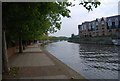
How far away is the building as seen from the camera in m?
98.8

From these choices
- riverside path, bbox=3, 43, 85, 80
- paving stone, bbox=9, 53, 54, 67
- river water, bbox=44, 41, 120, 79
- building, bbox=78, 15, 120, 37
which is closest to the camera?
riverside path, bbox=3, 43, 85, 80

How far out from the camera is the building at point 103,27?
98.8 meters

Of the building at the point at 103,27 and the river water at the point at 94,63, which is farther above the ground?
the building at the point at 103,27

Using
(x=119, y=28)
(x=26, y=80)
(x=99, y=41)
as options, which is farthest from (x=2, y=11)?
(x=119, y=28)

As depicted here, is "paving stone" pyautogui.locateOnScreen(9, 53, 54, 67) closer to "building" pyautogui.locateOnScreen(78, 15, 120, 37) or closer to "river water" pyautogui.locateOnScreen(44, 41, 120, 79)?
"river water" pyautogui.locateOnScreen(44, 41, 120, 79)

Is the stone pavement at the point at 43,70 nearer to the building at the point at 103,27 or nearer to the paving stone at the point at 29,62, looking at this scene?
the paving stone at the point at 29,62

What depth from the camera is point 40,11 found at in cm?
1162

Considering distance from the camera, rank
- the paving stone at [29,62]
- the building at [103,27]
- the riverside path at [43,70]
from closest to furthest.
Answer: the riverside path at [43,70], the paving stone at [29,62], the building at [103,27]

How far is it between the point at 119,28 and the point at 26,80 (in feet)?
303

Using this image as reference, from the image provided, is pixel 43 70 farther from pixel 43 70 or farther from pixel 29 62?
pixel 29 62

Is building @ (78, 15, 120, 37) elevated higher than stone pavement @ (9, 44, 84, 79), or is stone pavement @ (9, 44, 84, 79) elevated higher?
building @ (78, 15, 120, 37)

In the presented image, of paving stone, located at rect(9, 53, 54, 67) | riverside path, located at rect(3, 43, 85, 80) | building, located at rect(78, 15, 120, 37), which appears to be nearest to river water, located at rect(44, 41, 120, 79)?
riverside path, located at rect(3, 43, 85, 80)

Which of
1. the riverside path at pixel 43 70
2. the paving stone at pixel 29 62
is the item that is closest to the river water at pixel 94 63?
the riverside path at pixel 43 70

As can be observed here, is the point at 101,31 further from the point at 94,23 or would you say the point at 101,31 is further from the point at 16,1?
the point at 16,1
